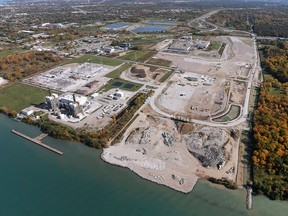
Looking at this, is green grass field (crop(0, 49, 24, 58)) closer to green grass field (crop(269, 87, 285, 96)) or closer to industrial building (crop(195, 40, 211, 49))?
industrial building (crop(195, 40, 211, 49))

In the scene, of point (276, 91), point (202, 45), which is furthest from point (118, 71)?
point (276, 91)

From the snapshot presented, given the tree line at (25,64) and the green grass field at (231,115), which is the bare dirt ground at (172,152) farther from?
the tree line at (25,64)

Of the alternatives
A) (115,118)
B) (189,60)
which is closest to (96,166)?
(115,118)

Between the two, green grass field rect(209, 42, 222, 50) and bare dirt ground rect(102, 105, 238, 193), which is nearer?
bare dirt ground rect(102, 105, 238, 193)

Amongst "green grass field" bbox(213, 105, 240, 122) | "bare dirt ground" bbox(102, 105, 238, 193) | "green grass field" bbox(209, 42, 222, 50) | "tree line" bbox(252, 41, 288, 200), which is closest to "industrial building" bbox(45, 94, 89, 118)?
"bare dirt ground" bbox(102, 105, 238, 193)

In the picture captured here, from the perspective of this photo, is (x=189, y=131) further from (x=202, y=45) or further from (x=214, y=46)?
(x=214, y=46)

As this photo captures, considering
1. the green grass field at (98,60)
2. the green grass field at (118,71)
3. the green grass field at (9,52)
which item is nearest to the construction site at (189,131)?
the green grass field at (118,71)

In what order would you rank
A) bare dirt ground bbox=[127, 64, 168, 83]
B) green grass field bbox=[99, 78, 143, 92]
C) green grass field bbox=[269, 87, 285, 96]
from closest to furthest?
green grass field bbox=[269, 87, 285, 96]
green grass field bbox=[99, 78, 143, 92]
bare dirt ground bbox=[127, 64, 168, 83]
